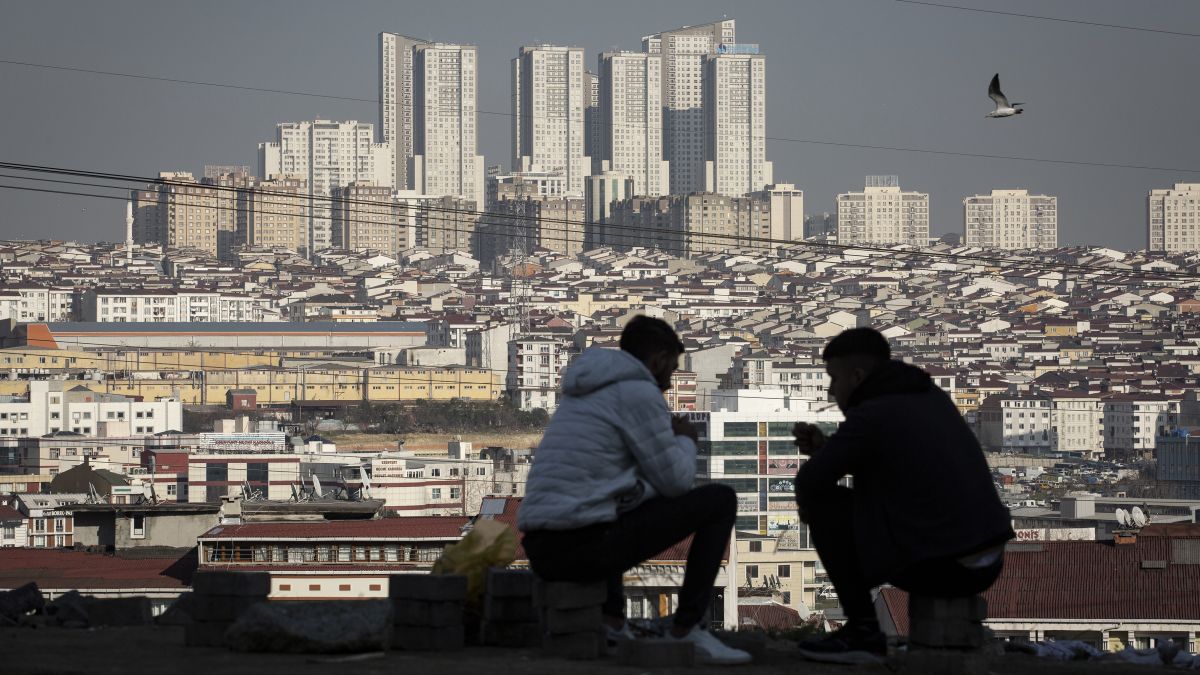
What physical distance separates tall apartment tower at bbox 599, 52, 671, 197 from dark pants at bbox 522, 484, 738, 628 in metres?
151

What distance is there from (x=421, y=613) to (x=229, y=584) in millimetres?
396

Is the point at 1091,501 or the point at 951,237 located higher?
the point at 951,237

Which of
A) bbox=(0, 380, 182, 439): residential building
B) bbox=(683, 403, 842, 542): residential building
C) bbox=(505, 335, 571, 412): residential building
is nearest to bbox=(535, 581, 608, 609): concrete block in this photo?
bbox=(683, 403, 842, 542): residential building

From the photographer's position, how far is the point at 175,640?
3.65m

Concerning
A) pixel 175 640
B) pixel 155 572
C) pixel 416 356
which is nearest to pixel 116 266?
pixel 416 356

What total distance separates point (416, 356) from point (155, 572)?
61170 mm

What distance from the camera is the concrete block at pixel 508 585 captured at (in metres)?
3.57

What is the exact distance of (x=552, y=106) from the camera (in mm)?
156750

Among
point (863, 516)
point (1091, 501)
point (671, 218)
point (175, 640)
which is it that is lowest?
point (1091, 501)

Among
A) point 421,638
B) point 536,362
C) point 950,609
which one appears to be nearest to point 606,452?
point 421,638

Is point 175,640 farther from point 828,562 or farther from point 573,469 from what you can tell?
point 828,562

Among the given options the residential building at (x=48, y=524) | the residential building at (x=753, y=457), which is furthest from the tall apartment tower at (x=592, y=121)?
the residential building at (x=48, y=524)

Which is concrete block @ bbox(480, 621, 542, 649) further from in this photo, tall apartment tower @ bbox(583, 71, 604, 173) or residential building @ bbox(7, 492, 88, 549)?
tall apartment tower @ bbox(583, 71, 604, 173)

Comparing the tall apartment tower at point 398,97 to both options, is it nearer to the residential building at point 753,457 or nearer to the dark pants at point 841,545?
the residential building at point 753,457
